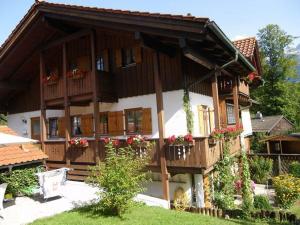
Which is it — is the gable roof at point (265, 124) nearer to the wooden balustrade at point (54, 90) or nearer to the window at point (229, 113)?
the window at point (229, 113)

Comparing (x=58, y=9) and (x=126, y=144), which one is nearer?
(x=126, y=144)

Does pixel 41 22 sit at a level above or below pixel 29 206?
above

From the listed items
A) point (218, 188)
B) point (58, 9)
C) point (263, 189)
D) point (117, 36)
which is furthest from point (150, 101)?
point (263, 189)

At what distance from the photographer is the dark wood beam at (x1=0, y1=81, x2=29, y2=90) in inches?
684

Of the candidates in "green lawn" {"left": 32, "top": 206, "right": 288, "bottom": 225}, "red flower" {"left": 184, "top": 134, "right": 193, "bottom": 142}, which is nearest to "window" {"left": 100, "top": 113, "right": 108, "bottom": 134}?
"red flower" {"left": 184, "top": 134, "right": 193, "bottom": 142}

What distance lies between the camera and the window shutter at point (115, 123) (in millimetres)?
14094

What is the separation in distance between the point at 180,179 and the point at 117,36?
6773 mm

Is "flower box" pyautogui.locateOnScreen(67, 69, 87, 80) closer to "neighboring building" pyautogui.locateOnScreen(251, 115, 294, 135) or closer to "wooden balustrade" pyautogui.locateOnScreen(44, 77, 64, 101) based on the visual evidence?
"wooden balustrade" pyautogui.locateOnScreen(44, 77, 64, 101)

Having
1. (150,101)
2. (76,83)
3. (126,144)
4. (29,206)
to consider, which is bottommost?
(29,206)

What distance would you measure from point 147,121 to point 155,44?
3318mm

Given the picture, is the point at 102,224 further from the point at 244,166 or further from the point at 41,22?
the point at 41,22

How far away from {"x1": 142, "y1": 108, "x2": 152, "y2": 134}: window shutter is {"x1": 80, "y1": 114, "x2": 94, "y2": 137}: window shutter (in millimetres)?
3239

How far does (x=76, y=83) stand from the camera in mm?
13852

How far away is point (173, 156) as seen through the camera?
1073 cm
